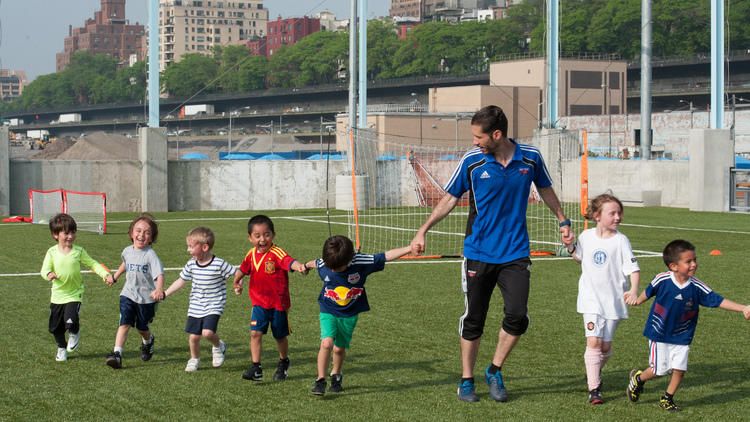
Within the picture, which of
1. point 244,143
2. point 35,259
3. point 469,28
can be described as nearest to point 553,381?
point 35,259

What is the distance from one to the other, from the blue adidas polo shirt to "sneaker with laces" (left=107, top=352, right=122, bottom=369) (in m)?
3.05

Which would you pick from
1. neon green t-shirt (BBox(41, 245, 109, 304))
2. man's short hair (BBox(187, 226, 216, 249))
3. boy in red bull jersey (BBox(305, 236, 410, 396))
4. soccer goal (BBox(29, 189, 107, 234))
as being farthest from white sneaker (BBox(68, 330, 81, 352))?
soccer goal (BBox(29, 189, 107, 234))

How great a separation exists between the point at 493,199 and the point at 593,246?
82cm

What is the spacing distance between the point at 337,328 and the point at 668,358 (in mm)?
2346

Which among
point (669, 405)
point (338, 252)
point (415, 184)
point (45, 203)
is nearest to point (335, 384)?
point (338, 252)

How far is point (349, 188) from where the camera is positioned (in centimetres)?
3081

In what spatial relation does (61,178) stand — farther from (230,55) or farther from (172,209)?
(230,55)

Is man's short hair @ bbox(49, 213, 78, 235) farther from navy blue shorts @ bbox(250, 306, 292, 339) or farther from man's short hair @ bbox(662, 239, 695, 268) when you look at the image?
man's short hair @ bbox(662, 239, 695, 268)

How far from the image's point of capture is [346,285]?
21.4ft

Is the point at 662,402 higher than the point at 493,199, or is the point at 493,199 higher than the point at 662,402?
the point at 493,199

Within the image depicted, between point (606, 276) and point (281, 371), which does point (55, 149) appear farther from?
point (606, 276)

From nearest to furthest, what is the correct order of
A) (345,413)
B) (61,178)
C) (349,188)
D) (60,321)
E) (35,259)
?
(345,413), (60,321), (35,259), (61,178), (349,188)

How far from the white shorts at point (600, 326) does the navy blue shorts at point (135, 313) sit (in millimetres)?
3607

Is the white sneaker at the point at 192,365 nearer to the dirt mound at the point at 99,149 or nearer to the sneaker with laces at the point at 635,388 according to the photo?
the sneaker with laces at the point at 635,388
